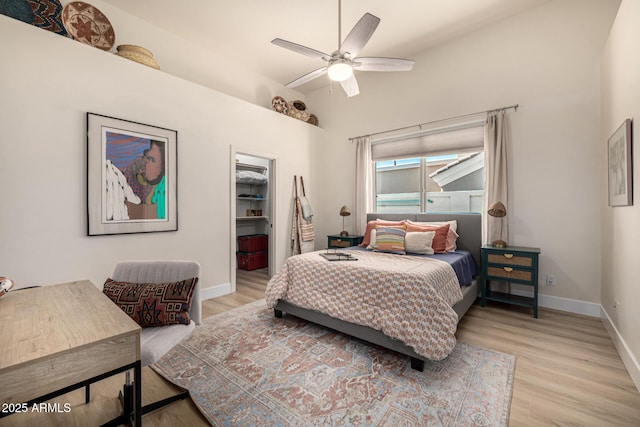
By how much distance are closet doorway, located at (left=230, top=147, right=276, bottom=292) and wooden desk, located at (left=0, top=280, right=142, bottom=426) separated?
3.36m

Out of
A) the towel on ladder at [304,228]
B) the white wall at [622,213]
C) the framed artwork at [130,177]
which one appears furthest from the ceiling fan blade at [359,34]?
the towel on ladder at [304,228]

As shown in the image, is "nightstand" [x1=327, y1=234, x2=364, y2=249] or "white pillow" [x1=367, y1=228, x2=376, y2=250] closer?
"white pillow" [x1=367, y1=228, x2=376, y2=250]

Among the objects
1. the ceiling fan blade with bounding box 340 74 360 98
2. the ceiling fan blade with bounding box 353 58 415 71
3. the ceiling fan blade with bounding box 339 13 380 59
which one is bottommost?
the ceiling fan blade with bounding box 340 74 360 98

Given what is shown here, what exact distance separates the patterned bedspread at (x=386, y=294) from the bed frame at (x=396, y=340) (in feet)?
0.26

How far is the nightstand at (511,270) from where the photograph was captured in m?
2.87

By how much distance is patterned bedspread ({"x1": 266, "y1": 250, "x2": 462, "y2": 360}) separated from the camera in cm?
196

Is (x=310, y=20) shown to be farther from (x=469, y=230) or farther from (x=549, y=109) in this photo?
(x=469, y=230)

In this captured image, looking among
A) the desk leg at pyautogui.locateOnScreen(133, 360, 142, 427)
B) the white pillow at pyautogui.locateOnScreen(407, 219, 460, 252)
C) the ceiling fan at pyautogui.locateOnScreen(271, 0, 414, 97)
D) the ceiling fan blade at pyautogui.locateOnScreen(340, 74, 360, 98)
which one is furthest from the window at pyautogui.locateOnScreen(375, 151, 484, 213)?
the desk leg at pyautogui.locateOnScreen(133, 360, 142, 427)

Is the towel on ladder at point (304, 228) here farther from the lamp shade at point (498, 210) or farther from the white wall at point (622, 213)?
the white wall at point (622, 213)

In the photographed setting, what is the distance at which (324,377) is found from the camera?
1.91m

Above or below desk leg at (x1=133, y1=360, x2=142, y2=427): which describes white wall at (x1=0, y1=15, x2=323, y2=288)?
above

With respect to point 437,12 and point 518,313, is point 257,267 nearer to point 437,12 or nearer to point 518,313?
point 518,313

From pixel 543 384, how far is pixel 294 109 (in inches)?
181

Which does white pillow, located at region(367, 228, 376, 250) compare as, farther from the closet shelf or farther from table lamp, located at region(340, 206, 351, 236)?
the closet shelf
